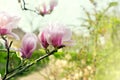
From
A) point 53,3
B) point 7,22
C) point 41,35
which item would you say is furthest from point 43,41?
point 53,3

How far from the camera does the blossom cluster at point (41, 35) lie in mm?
1259

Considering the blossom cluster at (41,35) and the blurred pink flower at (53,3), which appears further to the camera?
the blurred pink flower at (53,3)

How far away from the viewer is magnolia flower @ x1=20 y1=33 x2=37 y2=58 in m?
1.26

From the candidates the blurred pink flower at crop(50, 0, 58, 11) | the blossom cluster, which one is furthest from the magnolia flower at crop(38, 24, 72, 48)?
the blurred pink flower at crop(50, 0, 58, 11)

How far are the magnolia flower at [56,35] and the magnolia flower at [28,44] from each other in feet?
0.12

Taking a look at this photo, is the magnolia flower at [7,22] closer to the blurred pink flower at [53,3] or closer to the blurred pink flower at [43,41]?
the blurred pink flower at [43,41]

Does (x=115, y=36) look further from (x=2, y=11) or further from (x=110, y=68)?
(x=2, y=11)

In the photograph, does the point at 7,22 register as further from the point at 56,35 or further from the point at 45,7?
the point at 45,7

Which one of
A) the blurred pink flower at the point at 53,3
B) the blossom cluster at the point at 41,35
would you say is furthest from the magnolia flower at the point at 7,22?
the blurred pink flower at the point at 53,3

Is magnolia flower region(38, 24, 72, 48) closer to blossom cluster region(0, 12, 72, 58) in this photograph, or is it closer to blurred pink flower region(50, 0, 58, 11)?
blossom cluster region(0, 12, 72, 58)

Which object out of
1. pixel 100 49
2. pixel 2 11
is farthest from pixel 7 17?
pixel 100 49

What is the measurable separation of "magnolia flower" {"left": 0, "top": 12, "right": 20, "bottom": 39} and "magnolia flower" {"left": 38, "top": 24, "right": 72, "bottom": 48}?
9cm

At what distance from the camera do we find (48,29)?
1.28 metres

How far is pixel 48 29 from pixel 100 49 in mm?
5173
